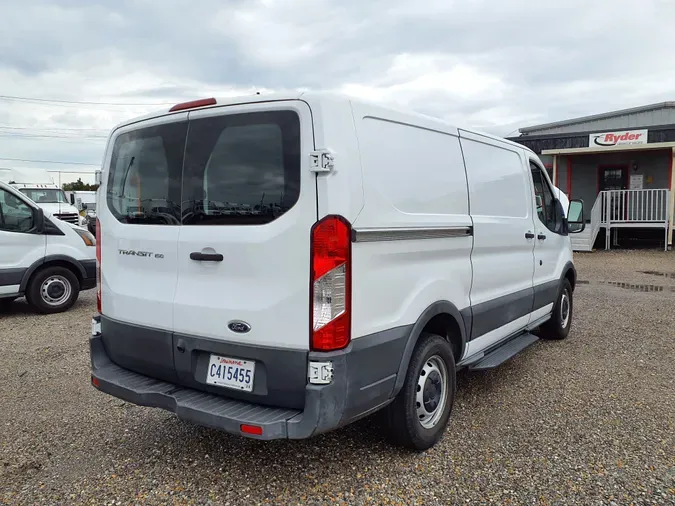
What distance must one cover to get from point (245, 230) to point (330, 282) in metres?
0.53

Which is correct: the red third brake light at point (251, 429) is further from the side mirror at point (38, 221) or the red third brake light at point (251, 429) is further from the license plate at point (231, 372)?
the side mirror at point (38, 221)

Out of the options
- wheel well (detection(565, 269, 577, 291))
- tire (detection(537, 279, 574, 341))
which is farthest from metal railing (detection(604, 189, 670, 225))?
tire (detection(537, 279, 574, 341))

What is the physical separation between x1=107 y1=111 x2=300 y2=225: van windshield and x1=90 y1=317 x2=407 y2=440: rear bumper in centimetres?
84

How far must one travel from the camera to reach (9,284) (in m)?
6.92

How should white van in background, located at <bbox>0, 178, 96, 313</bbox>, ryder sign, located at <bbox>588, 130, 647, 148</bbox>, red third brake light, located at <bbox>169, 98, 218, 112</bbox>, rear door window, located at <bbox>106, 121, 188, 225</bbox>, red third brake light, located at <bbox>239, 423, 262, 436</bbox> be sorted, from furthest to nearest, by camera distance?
ryder sign, located at <bbox>588, 130, 647, 148</bbox>, white van in background, located at <bbox>0, 178, 96, 313</bbox>, rear door window, located at <bbox>106, 121, 188, 225</bbox>, red third brake light, located at <bbox>169, 98, 218, 112</bbox>, red third brake light, located at <bbox>239, 423, 262, 436</bbox>

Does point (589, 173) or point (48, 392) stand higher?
point (589, 173)

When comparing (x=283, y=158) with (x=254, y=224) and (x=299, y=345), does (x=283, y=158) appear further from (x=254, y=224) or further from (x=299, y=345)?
(x=299, y=345)

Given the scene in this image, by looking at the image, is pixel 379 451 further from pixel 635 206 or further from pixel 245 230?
pixel 635 206

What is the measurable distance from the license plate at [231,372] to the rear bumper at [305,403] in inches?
3.9

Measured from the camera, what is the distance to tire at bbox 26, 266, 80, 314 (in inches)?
285

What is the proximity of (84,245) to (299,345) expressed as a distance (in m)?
6.20

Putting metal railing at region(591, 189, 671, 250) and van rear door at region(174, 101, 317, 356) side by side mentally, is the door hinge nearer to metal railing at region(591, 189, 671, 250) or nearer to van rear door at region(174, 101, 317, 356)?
van rear door at region(174, 101, 317, 356)

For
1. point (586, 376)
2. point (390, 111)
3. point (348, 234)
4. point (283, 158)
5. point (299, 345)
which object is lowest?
point (586, 376)

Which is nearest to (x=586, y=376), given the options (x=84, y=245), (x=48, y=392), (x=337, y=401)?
(x=337, y=401)
